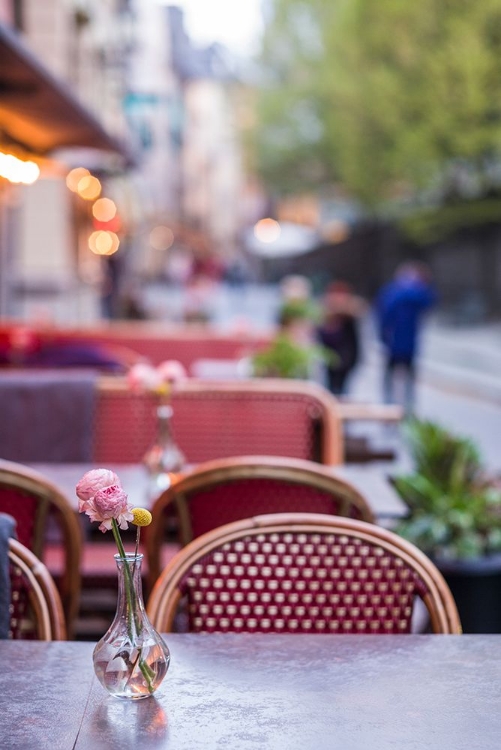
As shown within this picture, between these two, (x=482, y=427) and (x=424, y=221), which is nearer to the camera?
(x=482, y=427)

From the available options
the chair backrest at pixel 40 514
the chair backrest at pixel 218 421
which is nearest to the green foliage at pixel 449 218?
the chair backrest at pixel 218 421

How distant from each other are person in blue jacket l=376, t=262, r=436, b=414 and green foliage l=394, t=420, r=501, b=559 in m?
8.71

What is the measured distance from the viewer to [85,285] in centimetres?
2156

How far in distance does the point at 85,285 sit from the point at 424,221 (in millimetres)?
14512

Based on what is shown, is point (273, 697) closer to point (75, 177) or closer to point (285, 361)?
point (285, 361)

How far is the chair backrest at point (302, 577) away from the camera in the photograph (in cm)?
263

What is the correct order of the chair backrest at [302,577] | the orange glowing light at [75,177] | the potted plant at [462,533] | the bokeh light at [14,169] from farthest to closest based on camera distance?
1. the orange glowing light at [75,177]
2. the bokeh light at [14,169]
3. the potted plant at [462,533]
4. the chair backrest at [302,577]

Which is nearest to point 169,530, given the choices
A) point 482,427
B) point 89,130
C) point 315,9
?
point 89,130

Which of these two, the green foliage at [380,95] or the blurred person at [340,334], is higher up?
the green foliage at [380,95]

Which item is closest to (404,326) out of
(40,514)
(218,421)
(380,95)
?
(218,421)

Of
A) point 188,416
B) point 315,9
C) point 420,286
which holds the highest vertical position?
point 315,9

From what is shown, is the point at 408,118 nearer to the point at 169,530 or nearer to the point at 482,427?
the point at 482,427

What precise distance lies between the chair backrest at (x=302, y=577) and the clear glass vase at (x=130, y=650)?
0.61m

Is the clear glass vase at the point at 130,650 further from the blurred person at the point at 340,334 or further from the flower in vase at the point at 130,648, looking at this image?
the blurred person at the point at 340,334
